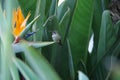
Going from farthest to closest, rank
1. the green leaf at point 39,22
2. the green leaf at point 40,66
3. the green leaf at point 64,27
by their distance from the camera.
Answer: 1. the green leaf at point 64,27
2. the green leaf at point 39,22
3. the green leaf at point 40,66

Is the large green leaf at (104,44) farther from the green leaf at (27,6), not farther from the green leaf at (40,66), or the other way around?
the green leaf at (40,66)

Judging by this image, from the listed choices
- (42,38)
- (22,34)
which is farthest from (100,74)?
(22,34)

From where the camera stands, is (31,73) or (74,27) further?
(74,27)

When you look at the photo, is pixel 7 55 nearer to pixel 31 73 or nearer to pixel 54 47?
pixel 31 73

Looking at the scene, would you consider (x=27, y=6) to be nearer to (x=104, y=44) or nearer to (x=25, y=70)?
(x=104, y=44)

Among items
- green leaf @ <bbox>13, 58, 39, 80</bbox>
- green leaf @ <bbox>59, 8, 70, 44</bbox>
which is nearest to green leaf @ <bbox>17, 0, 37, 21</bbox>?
green leaf @ <bbox>59, 8, 70, 44</bbox>

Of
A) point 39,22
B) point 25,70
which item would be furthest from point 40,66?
point 39,22

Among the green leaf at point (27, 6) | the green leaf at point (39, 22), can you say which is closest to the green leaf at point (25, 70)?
the green leaf at point (39, 22)

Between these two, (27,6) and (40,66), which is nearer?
(40,66)
